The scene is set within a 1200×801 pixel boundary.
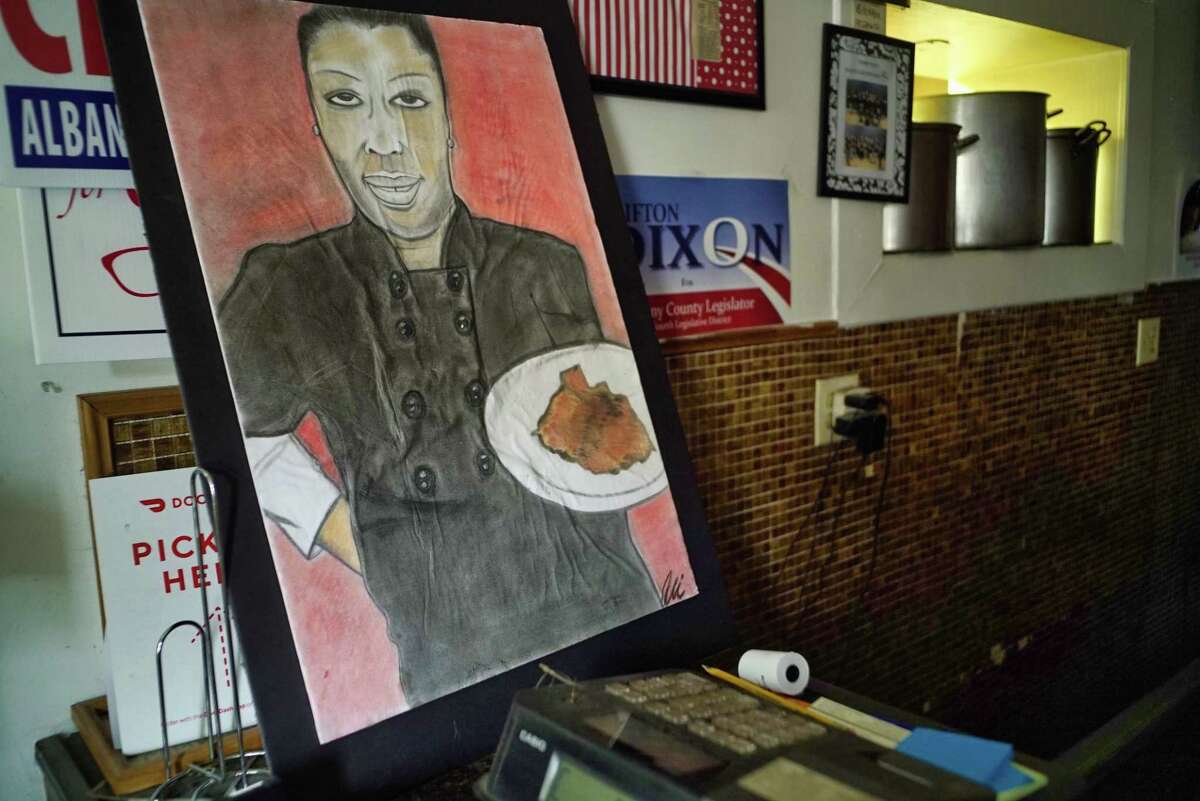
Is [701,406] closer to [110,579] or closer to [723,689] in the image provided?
[723,689]

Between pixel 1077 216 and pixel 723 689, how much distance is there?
5.84ft

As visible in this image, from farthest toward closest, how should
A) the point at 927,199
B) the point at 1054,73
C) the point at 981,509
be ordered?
the point at 1054,73
the point at 981,509
the point at 927,199

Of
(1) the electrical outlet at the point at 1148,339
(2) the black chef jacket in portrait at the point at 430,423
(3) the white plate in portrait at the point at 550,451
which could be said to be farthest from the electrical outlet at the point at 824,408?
(1) the electrical outlet at the point at 1148,339

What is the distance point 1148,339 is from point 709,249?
1.63 meters

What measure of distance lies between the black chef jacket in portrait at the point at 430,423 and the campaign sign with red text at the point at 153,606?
7.6 inches

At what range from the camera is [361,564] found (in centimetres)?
76

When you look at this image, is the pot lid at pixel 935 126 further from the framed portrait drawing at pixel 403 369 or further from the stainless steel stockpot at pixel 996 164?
the framed portrait drawing at pixel 403 369

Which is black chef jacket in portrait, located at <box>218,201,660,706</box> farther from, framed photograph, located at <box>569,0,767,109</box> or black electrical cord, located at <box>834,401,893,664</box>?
black electrical cord, located at <box>834,401,893,664</box>

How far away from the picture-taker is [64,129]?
852mm

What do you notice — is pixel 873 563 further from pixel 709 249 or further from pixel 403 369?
pixel 403 369

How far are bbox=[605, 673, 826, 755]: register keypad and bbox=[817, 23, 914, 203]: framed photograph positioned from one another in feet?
3.23

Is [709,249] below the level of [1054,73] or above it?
below

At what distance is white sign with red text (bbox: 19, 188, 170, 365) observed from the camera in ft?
2.83

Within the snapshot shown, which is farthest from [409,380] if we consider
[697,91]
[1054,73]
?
[1054,73]
